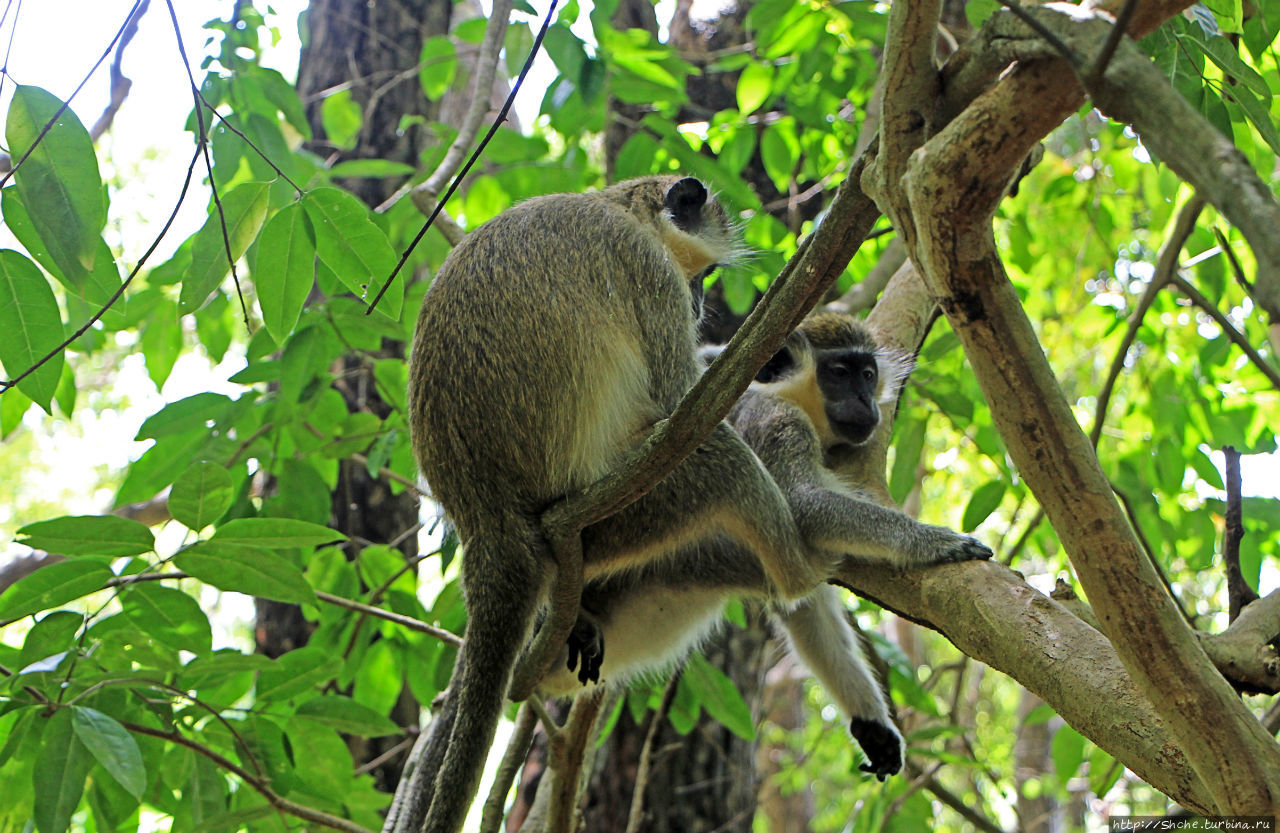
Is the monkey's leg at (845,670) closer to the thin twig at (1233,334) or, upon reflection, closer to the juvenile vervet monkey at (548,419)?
the juvenile vervet monkey at (548,419)

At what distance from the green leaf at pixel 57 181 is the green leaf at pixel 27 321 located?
22 centimetres

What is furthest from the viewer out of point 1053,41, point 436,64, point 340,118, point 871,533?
point 340,118

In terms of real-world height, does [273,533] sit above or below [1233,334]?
below

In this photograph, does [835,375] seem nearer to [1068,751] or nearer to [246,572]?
[1068,751]

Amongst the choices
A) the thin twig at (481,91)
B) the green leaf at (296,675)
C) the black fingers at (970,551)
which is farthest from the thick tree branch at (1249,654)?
the thin twig at (481,91)

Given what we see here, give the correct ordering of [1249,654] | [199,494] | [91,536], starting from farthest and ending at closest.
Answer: [199,494], [91,536], [1249,654]

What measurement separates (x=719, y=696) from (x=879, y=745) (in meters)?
0.68

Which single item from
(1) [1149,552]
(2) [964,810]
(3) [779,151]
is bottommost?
(2) [964,810]

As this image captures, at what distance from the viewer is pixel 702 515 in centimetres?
305

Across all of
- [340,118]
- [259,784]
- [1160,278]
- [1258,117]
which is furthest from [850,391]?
[340,118]

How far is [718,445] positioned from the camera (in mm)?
3084

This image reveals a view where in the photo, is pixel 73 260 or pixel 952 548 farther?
pixel 952 548

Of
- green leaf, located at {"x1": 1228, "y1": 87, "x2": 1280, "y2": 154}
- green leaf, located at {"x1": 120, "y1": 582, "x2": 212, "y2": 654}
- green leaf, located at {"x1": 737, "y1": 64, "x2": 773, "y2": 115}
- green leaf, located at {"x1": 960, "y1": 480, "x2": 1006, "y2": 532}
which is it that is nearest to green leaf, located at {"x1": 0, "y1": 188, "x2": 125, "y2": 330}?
green leaf, located at {"x1": 120, "y1": 582, "x2": 212, "y2": 654}

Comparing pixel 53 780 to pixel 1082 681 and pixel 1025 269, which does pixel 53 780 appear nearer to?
pixel 1082 681
